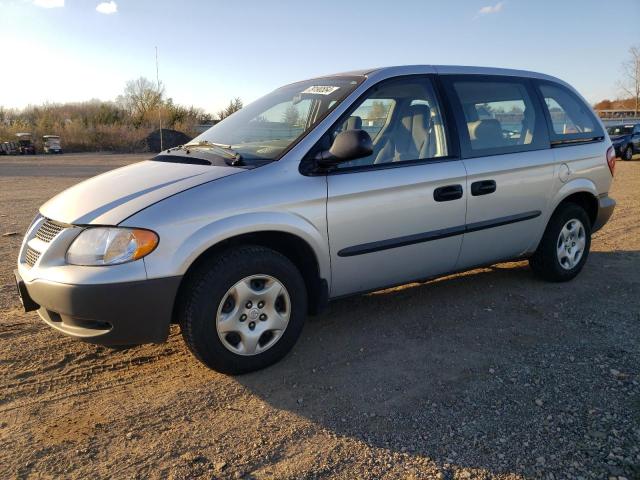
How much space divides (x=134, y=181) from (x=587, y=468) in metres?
2.90

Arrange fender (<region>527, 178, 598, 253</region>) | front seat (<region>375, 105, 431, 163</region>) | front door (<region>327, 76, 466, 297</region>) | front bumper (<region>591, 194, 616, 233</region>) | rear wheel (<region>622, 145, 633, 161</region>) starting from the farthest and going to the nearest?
rear wheel (<region>622, 145, 633, 161</region>), front bumper (<region>591, 194, 616, 233</region>), fender (<region>527, 178, 598, 253</region>), front seat (<region>375, 105, 431, 163</region>), front door (<region>327, 76, 466, 297</region>)

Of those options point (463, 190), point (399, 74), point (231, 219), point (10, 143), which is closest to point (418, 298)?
point (463, 190)

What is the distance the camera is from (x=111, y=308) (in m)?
2.68

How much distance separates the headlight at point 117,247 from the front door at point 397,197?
3.72ft

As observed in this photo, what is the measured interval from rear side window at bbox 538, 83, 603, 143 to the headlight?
360 cm

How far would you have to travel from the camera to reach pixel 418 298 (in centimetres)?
448

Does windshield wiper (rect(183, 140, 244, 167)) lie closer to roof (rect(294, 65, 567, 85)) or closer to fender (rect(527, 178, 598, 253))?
roof (rect(294, 65, 567, 85))

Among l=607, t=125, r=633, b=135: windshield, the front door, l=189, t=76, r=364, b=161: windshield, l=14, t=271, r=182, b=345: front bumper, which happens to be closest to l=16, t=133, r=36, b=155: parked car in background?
l=607, t=125, r=633, b=135: windshield

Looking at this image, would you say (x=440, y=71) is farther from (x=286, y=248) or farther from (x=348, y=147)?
(x=286, y=248)

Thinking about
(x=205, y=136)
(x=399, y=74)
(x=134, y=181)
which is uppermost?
(x=399, y=74)

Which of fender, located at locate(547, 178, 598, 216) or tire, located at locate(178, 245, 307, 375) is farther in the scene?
fender, located at locate(547, 178, 598, 216)

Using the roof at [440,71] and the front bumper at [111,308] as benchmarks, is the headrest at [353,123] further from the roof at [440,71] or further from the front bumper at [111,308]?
the front bumper at [111,308]

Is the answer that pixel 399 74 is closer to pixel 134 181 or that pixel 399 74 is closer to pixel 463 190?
pixel 463 190

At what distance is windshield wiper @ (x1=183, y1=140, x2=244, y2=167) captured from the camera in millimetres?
3234
